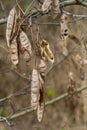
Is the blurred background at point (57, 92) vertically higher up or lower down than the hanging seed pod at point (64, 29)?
lower down

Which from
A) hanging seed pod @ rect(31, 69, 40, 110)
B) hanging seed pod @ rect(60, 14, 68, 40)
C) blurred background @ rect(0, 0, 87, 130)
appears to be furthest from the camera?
blurred background @ rect(0, 0, 87, 130)

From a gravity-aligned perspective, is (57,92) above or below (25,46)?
below

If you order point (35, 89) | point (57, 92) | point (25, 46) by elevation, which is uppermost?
point (25, 46)

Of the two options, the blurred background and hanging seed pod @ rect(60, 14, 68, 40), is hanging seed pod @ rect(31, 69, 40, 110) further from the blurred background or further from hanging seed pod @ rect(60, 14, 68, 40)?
the blurred background

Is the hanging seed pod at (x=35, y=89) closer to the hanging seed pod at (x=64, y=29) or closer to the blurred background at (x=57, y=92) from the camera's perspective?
the hanging seed pod at (x=64, y=29)

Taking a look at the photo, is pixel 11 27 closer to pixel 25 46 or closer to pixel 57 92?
pixel 25 46

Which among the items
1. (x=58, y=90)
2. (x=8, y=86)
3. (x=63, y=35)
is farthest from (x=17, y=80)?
(x=63, y=35)

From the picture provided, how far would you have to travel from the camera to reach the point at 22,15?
81.2 inches

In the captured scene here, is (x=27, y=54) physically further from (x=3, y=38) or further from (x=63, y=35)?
(x=3, y=38)

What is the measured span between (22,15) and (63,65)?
338 centimetres

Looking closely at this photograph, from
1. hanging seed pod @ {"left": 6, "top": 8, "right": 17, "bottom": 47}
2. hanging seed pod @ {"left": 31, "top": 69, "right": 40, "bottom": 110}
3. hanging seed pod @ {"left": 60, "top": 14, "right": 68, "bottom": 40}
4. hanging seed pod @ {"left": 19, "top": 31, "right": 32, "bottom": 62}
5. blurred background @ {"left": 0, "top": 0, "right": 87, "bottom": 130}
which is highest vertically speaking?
hanging seed pod @ {"left": 6, "top": 8, "right": 17, "bottom": 47}

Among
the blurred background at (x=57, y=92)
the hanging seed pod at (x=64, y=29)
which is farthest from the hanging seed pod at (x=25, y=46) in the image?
the blurred background at (x=57, y=92)

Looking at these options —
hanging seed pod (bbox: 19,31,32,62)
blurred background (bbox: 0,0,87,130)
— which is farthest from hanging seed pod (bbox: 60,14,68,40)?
blurred background (bbox: 0,0,87,130)

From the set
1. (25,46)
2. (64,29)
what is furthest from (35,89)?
(64,29)
